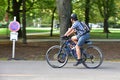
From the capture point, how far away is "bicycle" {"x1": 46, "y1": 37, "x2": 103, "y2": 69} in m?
13.6

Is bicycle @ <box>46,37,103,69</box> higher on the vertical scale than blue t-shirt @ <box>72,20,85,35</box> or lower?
lower

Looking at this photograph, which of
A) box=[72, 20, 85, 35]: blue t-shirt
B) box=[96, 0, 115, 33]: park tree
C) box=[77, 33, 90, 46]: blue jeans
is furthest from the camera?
box=[96, 0, 115, 33]: park tree

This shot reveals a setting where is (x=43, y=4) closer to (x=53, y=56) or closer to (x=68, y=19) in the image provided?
(x=68, y=19)

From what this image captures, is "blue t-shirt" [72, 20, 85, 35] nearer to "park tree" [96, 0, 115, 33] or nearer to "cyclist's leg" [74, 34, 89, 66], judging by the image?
"cyclist's leg" [74, 34, 89, 66]

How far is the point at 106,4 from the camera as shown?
132 ft

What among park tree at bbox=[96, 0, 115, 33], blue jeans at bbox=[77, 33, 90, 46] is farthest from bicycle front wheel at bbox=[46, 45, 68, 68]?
park tree at bbox=[96, 0, 115, 33]

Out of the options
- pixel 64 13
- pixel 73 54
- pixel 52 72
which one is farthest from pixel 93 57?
pixel 64 13

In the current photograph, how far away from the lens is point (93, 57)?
13578mm

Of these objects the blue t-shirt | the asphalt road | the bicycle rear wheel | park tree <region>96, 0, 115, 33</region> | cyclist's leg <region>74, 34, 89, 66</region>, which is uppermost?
park tree <region>96, 0, 115, 33</region>

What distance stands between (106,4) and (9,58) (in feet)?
80.8

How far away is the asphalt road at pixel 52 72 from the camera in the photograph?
11484 millimetres

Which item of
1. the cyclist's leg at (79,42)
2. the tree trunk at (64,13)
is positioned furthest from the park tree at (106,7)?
the cyclist's leg at (79,42)

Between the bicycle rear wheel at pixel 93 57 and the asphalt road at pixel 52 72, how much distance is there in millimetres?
172

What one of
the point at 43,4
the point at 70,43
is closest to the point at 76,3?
the point at 43,4
